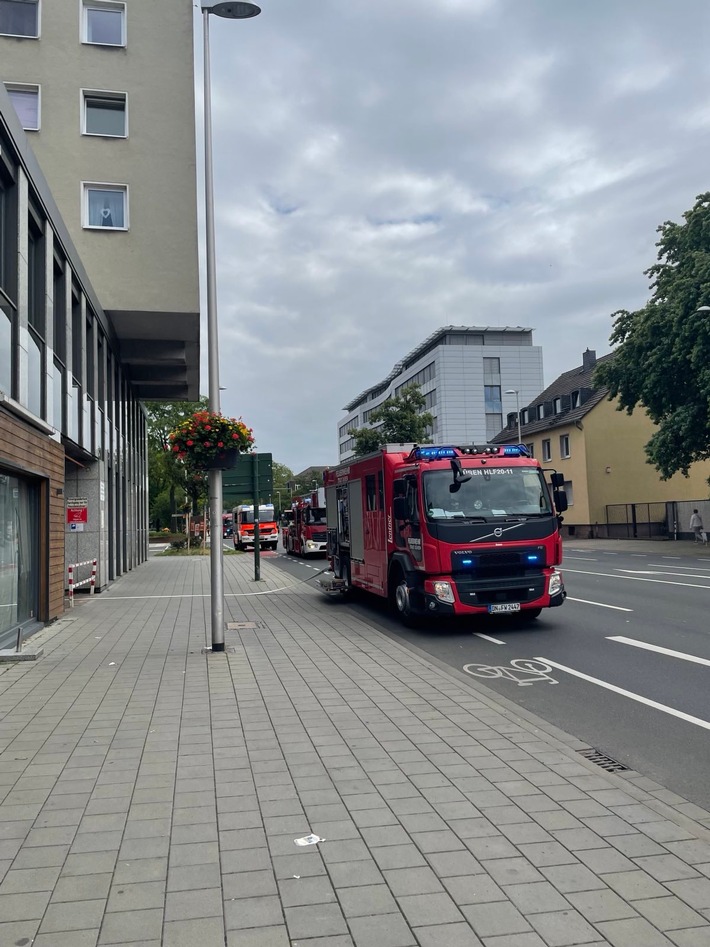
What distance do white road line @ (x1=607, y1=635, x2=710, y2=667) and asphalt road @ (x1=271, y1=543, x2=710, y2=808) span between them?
12mm

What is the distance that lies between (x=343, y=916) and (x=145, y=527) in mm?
35186

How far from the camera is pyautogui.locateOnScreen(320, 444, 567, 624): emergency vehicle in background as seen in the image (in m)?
11.7

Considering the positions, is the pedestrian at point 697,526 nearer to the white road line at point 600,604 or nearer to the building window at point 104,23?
the white road line at point 600,604

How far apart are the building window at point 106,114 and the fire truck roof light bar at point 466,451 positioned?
13946 millimetres

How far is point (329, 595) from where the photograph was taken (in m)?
18.7

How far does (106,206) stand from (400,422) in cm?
2234

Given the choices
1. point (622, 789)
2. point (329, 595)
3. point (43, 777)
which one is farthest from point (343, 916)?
point (329, 595)

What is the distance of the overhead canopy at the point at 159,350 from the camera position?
2148cm

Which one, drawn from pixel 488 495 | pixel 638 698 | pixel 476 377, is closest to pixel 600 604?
pixel 488 495

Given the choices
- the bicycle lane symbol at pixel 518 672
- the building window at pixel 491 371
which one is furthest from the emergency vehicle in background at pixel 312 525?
the building window at pixel 491 371

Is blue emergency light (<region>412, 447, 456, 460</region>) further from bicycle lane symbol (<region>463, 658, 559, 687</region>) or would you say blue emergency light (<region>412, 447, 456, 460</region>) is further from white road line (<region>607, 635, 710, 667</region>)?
bicycle lane symbol (<region>463, 658, 559, 687</region>)

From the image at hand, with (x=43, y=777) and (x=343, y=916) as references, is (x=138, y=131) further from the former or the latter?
(x=343, y=916)

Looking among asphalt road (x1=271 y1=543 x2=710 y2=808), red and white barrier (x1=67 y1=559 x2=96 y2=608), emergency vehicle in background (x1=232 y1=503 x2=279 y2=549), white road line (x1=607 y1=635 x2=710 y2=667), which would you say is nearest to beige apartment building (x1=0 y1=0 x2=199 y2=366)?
red and white barrier (x1=67 y1=559 x2=96 y2=608)

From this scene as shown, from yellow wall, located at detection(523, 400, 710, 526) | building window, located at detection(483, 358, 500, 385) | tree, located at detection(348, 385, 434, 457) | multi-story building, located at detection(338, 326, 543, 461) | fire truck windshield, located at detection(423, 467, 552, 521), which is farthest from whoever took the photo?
building window, located at detection(483, 358, 500, 385)
